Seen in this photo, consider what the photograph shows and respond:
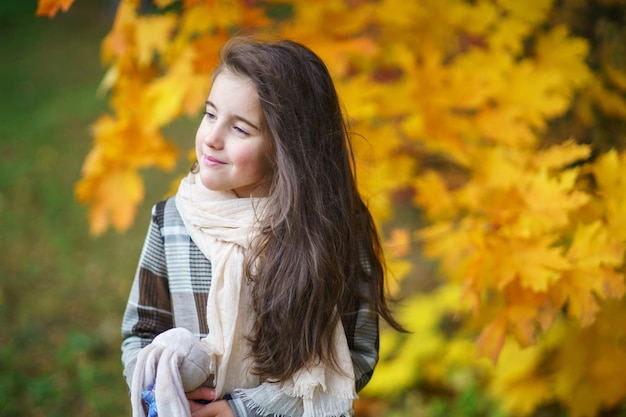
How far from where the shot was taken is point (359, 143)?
8.91ft

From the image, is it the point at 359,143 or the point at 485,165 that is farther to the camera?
the point at 359,143

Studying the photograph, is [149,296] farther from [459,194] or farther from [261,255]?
[459,194]

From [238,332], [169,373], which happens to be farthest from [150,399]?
[238,332]

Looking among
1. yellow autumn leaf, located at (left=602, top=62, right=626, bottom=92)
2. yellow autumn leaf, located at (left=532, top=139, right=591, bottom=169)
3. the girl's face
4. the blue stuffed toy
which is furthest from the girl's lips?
yellow autumn leaf, located at (left=602, top=62, right=626, bottom=92)

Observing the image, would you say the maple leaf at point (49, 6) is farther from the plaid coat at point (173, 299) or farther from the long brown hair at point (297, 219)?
the plaid coat at point (173, 299)

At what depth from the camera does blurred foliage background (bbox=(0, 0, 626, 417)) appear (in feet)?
6.96

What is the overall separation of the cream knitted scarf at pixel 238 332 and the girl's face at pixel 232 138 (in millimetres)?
70

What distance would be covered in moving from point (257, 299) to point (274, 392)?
0.23 meters

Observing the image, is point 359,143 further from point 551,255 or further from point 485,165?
point 551,255

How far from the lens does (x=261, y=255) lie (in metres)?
1.55

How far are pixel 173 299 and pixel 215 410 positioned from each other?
1.01 feet

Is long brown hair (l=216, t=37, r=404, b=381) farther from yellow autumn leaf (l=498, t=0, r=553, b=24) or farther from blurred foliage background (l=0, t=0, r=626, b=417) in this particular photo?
yellow autumn leaf (l=498, t=0, r=553, b=24)

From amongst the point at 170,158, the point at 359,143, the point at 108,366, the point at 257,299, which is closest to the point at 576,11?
the point at 359,143

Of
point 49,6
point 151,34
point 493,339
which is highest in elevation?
point 49,6
